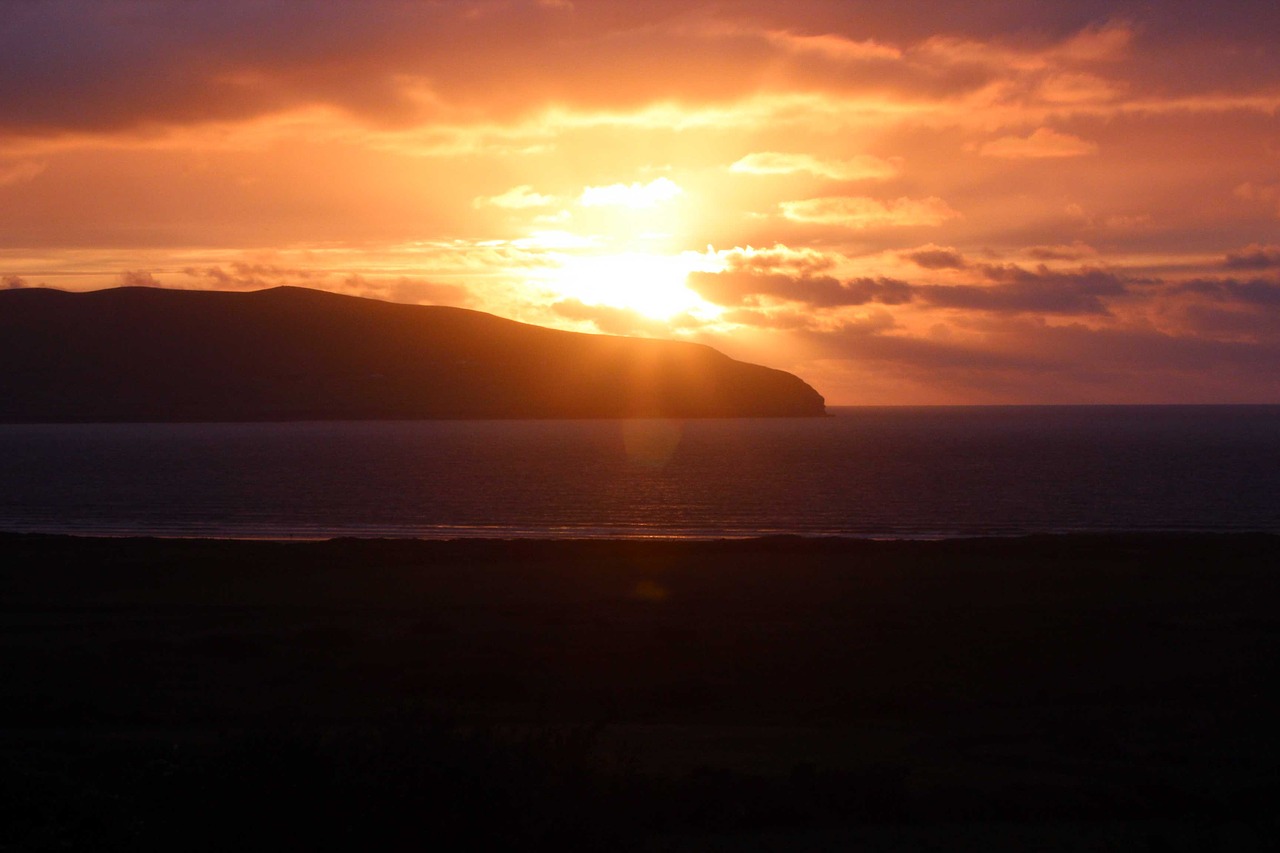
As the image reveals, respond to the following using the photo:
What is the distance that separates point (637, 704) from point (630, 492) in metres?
53.2

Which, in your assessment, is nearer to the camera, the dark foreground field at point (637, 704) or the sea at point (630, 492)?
the dark foreground field at point (637, 704)

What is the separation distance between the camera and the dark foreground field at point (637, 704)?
998 cm

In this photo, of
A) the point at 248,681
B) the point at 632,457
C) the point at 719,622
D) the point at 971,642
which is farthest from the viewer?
the point at 632,457

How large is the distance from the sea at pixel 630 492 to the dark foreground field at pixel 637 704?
17.9 m

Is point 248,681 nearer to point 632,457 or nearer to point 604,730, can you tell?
point 604,730

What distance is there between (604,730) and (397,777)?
17.9 feet

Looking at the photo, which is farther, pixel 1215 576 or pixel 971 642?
pixel 1215 576

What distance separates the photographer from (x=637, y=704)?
55.9 feet

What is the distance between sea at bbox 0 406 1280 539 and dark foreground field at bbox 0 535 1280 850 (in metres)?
17.9

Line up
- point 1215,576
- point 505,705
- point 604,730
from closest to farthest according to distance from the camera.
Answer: point 604,730 → point 505,705 → point 1215,576

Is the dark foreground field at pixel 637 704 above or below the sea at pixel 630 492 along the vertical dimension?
above

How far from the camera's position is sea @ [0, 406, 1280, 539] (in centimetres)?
5172

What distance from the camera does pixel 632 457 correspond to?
4422 inches

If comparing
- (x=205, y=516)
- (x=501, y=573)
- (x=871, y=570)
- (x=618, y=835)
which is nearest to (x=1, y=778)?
(x=618, y=835)
